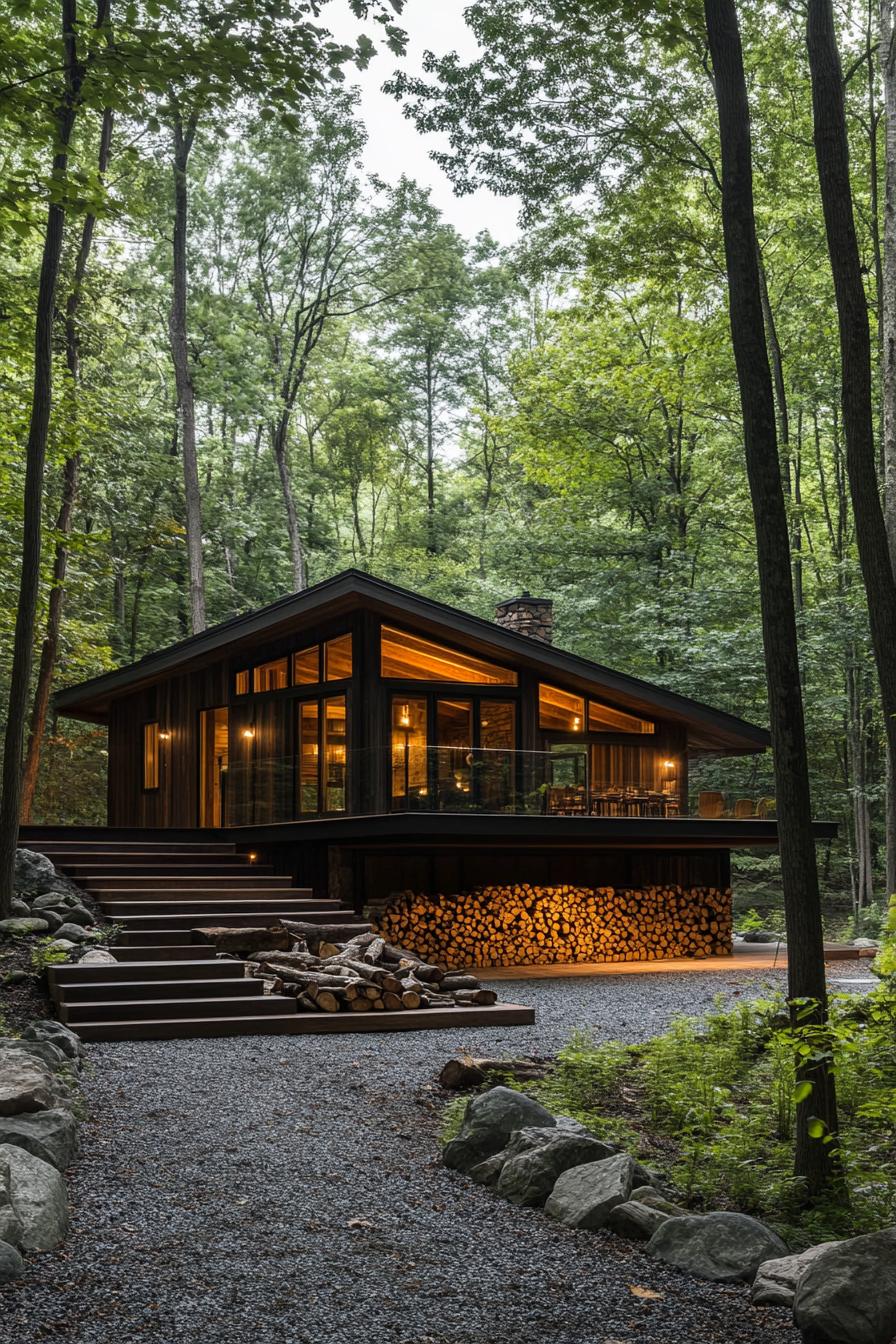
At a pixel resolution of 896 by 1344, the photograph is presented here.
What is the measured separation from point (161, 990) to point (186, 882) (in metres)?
4.09

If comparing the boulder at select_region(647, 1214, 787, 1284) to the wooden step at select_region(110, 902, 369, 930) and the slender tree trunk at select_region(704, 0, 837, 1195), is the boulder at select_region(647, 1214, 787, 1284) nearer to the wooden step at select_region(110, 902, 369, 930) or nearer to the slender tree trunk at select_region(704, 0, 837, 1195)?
the slender tree trunk at select_region(704, 0, 837, 1195)

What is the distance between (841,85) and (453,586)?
76.7ft

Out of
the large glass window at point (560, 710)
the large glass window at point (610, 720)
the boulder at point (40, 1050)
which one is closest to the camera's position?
the boulder at point (40, 1050)

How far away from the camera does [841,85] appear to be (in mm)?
6793

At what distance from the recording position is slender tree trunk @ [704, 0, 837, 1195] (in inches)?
191

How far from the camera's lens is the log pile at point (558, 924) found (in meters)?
14.0

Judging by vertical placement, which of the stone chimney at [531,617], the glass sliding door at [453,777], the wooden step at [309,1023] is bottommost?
the wooden step at [309,1023]

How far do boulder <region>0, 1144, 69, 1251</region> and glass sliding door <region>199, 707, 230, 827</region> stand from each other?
47.2 feet

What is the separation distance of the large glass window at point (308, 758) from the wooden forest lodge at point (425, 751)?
3cm

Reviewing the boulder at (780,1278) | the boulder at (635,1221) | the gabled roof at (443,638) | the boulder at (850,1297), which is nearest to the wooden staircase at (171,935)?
the gabled roof at (443,638)

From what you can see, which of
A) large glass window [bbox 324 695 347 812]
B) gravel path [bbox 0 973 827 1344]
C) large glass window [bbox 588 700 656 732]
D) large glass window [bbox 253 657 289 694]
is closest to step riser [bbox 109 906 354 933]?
large glass window [bbox 324 695 347 812]

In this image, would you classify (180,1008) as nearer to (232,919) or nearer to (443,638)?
(232,919)

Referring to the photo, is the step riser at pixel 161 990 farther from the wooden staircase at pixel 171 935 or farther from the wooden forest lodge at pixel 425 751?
the wooden forest lodge at pixel 425 751

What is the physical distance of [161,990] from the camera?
31.2 feet
